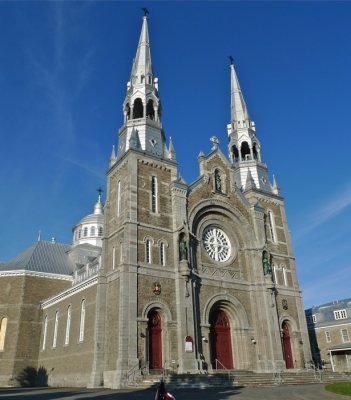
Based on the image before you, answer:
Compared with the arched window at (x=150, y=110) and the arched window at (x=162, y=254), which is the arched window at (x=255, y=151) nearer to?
the arched window at (x=150, y=110)

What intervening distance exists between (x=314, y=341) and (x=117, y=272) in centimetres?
3004

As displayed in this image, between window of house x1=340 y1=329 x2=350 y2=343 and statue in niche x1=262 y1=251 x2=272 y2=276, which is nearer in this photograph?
statue in niche x1=262 y1=251 x2=272 y2=276

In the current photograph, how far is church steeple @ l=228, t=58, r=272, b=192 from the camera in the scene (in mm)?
41000

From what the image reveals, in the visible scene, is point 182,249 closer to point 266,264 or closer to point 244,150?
point 266,264

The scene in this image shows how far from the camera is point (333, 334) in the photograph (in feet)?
148

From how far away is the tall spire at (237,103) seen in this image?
4469cm

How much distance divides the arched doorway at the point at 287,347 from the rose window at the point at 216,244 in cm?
786

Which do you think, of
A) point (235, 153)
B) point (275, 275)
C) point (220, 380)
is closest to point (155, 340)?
point (220, 380)

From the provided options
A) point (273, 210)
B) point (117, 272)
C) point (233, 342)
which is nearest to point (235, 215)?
point (273, 210)

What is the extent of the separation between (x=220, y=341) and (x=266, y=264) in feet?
25.5

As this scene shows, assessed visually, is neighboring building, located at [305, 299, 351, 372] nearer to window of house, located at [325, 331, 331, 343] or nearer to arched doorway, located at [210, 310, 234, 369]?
window of house, located at [325, 331, 331, 343]

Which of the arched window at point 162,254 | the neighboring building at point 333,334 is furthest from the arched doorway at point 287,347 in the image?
the arched window at point 162,254

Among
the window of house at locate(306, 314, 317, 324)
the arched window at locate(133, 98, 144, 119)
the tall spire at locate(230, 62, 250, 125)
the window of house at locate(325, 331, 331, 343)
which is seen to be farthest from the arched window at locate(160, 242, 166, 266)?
the window of house at locate(306, 314, 317, 324)

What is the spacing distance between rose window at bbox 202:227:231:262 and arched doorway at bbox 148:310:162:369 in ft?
25.8
